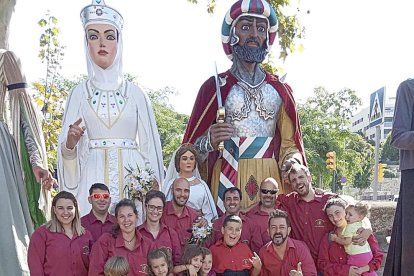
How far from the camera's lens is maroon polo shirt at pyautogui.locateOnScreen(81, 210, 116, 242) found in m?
4.02

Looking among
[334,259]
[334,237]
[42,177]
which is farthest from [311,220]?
[42,177]

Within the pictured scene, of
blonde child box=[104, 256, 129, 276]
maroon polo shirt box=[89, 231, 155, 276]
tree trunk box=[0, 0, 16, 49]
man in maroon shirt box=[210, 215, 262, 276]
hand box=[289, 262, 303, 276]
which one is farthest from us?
tree trunk box=[0, 0, 16, 49]

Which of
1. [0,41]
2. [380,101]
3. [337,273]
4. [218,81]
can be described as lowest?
[337,273]

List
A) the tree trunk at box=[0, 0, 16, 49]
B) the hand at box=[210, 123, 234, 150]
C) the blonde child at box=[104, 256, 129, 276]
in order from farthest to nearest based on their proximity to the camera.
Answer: the tree trunk at box=[0, 0, 16, 49], the hand at box=[210, 123, 234, 150], the blonde child at box=[104, 256, 129, 276]

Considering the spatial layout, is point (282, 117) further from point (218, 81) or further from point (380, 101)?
point (380, 101)

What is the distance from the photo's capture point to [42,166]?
4211 mm

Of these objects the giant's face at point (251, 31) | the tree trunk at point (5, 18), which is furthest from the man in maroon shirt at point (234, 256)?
the tree trunk at point (5, 18)

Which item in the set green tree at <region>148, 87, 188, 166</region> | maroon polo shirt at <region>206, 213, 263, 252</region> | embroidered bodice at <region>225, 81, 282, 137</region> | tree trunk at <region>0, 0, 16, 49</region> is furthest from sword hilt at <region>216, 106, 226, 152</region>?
green tree at <region>148, 87, 188, 166</region>

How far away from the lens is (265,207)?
167 inches

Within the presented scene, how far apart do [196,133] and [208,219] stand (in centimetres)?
74

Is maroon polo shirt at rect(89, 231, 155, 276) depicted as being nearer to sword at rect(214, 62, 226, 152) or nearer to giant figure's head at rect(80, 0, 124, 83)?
sword at rect(214, 62, 226, 152)

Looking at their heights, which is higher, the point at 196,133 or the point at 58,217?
the point at 196,133

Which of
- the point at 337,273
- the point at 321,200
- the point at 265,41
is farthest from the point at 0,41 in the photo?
the point at 337,273

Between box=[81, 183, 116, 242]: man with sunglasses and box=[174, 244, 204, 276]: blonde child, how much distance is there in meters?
0.56
